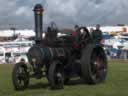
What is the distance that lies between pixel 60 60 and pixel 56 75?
0.87 meters

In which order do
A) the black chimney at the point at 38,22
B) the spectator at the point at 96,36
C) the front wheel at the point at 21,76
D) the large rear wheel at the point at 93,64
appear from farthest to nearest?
the spectator at the point at 96,36, the large rear wheel at the point at 93,64, the black chimney at the point at 38,22, the front wheel at the point at 21,76

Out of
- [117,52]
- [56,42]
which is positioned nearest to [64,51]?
[56,42]

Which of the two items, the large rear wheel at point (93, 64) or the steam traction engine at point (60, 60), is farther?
the large rear wheel at point (93, 64)

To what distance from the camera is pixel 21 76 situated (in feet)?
41.7

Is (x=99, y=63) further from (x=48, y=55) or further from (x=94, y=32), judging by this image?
(x=48, y=55)

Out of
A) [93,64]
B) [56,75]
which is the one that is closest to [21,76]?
[56,75]

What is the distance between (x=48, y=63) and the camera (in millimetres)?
12664

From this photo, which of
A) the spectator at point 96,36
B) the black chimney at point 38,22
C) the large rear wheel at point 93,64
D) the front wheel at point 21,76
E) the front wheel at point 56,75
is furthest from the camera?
the spectator at point 96,36

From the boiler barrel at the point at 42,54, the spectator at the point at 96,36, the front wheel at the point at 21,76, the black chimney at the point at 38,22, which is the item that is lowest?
the front wheel at the point at 21,76

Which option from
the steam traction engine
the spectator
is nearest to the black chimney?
the steam traction engine

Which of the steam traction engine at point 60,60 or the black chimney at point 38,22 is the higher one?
the black chimney at point 38,22

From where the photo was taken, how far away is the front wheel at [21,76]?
12.5 metres

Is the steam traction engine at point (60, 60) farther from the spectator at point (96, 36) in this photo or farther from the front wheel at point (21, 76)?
the spectator at point (96, 36)

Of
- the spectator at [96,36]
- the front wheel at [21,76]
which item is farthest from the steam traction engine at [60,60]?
the spectator at [96,36]
